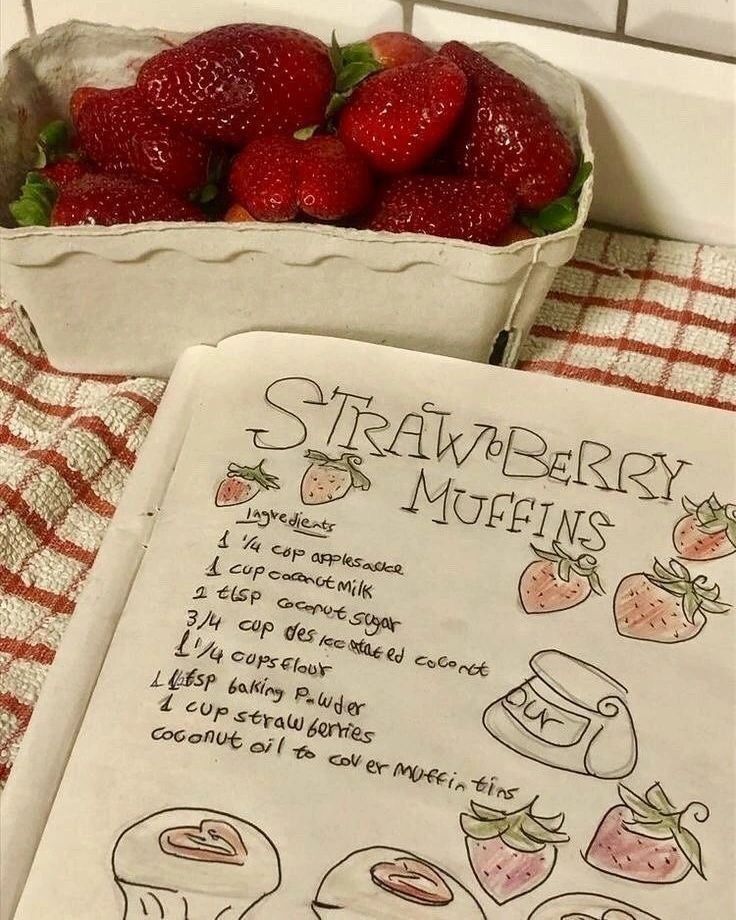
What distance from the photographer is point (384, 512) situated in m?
0.42

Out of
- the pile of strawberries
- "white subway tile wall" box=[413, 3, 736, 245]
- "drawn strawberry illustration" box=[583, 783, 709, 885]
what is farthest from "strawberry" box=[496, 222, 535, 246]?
"drawn strawberry illustration" box=[583, 783, 709, 885]

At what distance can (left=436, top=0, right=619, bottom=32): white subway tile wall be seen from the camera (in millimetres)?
502

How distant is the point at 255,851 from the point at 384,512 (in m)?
0.14

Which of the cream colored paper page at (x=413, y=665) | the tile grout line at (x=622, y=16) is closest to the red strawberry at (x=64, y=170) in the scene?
the cream colored paper page at (x=413, y=665)

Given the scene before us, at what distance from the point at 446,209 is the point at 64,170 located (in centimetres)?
18

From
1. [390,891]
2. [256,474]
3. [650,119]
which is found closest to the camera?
[390,891]

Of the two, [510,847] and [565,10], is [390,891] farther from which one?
[565,10]

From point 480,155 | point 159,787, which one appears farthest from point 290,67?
point 159,787

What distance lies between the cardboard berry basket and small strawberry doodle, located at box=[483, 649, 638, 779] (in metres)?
0.16

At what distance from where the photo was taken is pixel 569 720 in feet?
1.21

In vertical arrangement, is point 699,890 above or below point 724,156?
below

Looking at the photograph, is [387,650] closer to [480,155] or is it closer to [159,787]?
[159,787]

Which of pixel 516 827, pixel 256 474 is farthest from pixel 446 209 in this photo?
pixel 516 827

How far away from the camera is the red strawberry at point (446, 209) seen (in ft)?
1.48
